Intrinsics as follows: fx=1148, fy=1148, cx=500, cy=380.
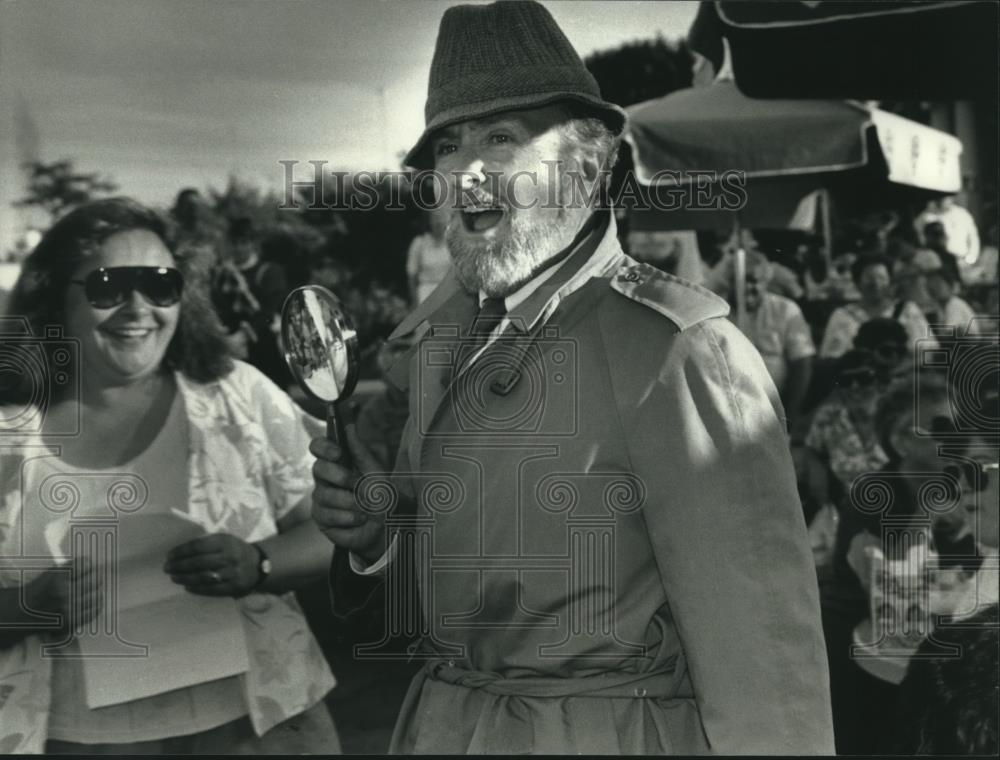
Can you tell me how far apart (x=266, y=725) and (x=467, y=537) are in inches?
26.2

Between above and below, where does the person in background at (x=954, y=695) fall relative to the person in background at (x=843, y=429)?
below

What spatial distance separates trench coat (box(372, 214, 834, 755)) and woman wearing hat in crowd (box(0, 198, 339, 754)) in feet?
1.27

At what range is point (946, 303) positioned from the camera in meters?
4.12

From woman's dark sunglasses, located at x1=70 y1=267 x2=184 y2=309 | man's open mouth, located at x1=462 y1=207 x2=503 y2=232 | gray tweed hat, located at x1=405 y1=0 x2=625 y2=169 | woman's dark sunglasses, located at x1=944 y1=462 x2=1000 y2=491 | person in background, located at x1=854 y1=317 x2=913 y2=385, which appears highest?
gray tweed hat, located at x1=405 y1=0 x2=625 y2=169

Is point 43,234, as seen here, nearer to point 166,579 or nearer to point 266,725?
point 166,579

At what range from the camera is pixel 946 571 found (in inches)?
118

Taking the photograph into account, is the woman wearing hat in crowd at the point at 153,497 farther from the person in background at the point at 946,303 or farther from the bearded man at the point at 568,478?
the person in background at the point at 946,303

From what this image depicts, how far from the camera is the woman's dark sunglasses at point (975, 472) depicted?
314cm

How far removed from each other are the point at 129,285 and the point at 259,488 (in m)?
0.48

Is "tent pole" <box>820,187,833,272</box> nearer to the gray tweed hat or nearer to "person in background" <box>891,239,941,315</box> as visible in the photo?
"person in background" <box>891,239,941,315</box>

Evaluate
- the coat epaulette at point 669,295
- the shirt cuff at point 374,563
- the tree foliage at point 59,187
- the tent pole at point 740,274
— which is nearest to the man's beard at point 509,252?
the coat epaulette at point 669,295

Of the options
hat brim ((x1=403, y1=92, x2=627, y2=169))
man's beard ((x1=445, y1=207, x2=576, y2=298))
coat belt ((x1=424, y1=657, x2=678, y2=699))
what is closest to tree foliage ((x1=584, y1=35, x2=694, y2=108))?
hat brim ((x1=403, y1=92, x2=627, y2=169))

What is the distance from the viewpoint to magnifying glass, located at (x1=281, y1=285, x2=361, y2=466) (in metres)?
1.87

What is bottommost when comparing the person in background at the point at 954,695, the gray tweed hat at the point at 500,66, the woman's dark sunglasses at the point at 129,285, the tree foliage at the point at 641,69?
the person in background at the point at 954,695
